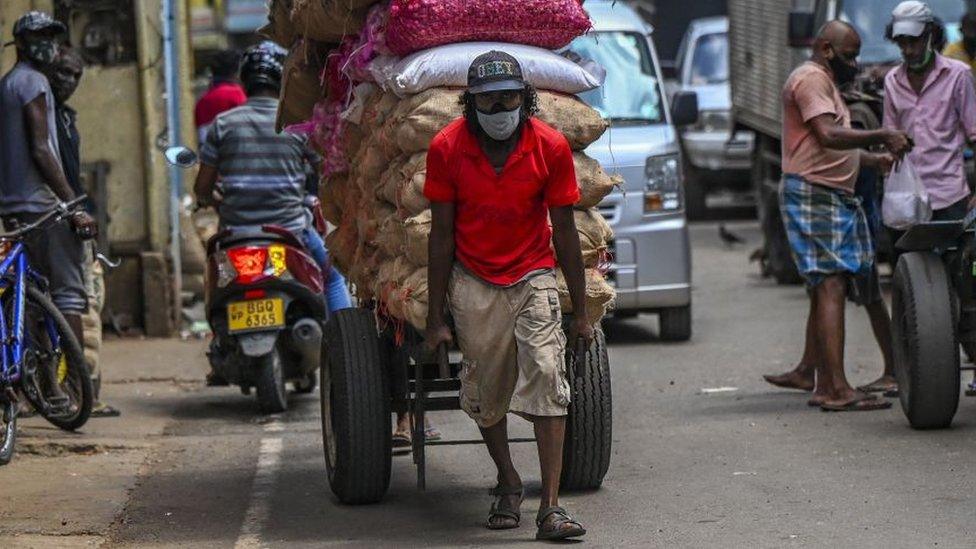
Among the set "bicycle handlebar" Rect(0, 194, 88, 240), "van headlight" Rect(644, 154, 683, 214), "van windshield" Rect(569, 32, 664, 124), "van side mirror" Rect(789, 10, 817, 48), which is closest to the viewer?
"bicycle handlebar" Rect(0, 194, 88, 240)

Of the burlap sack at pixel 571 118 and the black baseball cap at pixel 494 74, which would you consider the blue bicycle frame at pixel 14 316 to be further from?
the black baseball cap at pixel 494 74

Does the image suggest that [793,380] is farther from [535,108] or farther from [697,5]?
[697,5]

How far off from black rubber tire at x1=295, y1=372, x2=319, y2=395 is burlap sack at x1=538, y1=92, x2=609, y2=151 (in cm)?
385

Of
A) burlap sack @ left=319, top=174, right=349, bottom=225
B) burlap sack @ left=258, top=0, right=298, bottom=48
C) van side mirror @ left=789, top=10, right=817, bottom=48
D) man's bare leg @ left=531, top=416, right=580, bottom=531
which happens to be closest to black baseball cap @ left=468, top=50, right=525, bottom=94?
man's bare leg @ left=531, top=416, right=580, bottom=531

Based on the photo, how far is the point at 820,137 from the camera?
922 cm

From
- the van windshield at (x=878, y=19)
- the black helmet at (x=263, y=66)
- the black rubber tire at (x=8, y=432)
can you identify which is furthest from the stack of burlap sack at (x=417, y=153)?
the van windshield at (x=878, y=19)

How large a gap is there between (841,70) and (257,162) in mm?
3126

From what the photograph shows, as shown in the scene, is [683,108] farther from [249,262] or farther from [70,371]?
[70,371]

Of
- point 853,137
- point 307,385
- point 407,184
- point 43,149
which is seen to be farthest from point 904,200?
point 43,149

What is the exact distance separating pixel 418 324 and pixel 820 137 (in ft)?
10.7

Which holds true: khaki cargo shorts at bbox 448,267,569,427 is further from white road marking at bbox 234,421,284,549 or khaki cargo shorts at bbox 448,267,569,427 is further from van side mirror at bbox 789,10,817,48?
van side mirror at bbox 789,10,817,48

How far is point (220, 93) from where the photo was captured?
43.6 feet

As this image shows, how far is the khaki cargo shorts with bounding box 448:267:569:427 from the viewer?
648 centimetres

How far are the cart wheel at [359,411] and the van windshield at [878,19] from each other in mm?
9279
